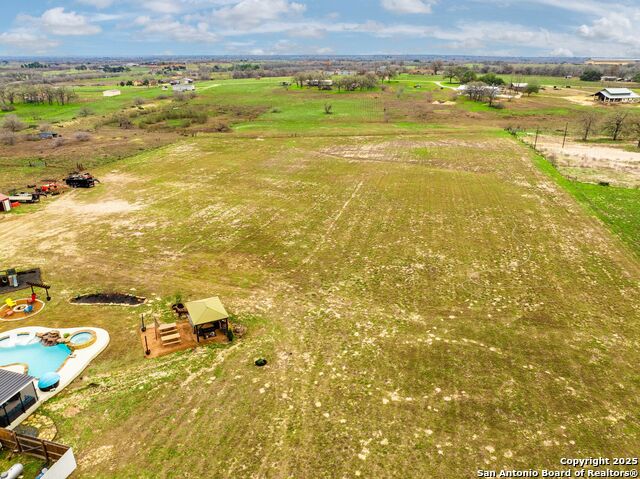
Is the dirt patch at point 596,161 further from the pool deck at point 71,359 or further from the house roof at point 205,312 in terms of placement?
the pool deck at point 71,359

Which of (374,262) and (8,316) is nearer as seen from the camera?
(8,316)

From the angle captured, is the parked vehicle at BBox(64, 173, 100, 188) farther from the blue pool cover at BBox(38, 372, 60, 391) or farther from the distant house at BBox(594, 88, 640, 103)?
the distant house at BBox(594, 88, 640, 103)

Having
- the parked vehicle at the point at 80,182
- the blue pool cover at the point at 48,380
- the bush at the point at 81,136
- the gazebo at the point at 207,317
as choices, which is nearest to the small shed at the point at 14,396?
the blue pool cover at the point at 48,380

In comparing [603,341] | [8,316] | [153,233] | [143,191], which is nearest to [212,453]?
[8,316]

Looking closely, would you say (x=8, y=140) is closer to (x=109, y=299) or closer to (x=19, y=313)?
(x=19, y=313)

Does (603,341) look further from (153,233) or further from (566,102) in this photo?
(566,102)
